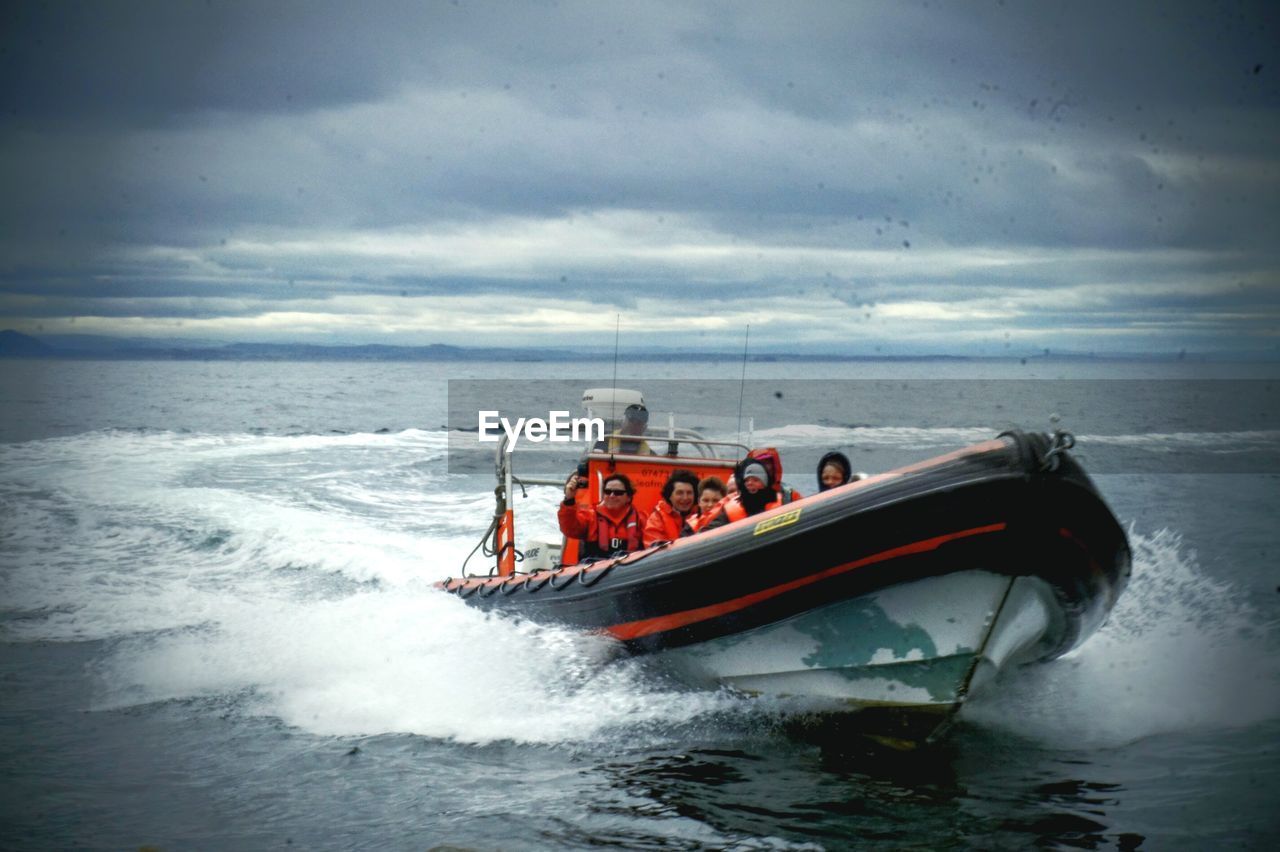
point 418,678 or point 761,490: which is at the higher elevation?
point 761,490

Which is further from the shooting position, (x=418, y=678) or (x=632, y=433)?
(x=632, y=433)

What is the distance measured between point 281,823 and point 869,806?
2.54 m

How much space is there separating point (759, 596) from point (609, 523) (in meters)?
1.70

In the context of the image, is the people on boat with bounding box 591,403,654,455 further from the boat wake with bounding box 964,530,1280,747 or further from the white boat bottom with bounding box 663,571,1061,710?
the boat wake with bounding box 964,530,1280,747

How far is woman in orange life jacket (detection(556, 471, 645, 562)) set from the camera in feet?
23.2

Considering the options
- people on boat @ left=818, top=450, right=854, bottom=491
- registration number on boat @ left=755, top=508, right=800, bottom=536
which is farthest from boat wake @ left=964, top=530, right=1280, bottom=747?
registration number on boat @ left=755, top=508, right=800, bottom=536

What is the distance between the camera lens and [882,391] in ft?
174

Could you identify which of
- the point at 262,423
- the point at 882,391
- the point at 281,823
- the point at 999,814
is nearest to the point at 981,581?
the point at 999,814

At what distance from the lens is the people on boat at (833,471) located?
6531mm

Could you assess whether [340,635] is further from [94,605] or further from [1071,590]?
[1071,590]

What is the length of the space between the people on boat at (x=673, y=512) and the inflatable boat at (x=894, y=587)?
0.52 metres

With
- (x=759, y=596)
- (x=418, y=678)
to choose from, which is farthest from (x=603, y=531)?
(x=759, y=596)

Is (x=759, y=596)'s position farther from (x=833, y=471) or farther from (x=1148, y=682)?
(x=1148, y=682)

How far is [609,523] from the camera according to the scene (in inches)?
281
